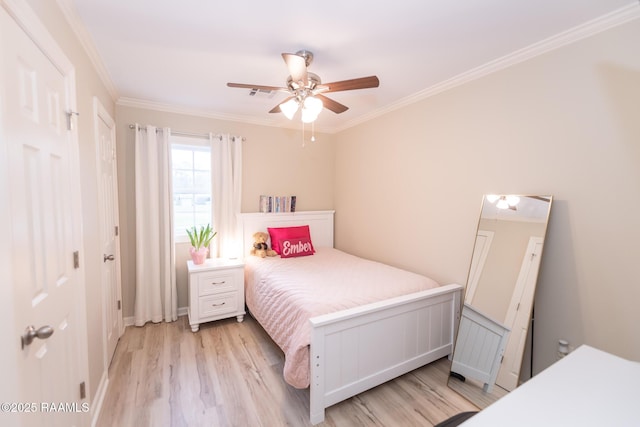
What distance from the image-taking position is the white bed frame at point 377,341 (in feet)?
5.75

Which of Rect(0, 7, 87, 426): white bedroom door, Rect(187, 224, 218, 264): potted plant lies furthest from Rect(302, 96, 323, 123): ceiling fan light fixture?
Rect(187, 224, 218, 264): potted plant

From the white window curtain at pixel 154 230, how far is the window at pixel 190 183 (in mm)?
158

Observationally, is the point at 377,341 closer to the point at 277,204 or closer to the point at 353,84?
the point at 353,84

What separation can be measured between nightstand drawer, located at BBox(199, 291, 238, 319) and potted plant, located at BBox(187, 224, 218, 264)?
0.44m

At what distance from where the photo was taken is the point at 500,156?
2.17 m

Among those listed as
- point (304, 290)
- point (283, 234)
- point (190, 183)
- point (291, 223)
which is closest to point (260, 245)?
point (283, 234)

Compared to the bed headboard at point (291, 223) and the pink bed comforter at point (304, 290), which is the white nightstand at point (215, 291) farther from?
the bed headboard at point (291, 223)

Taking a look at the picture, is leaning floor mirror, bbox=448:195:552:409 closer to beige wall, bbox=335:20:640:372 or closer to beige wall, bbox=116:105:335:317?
beige wall, bbox=335:20:640:372

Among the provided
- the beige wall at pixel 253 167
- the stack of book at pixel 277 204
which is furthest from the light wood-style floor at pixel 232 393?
the stack of book at pixel 277 204

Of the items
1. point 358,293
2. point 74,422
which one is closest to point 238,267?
point 358,293

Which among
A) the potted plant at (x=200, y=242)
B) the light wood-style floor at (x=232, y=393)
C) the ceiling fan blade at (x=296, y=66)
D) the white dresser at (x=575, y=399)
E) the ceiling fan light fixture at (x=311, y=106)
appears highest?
the ceiling fan blade at (x=296, y=66)

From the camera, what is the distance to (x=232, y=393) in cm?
201

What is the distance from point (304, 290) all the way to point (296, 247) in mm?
1228

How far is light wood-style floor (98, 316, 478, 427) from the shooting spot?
1782 mm
